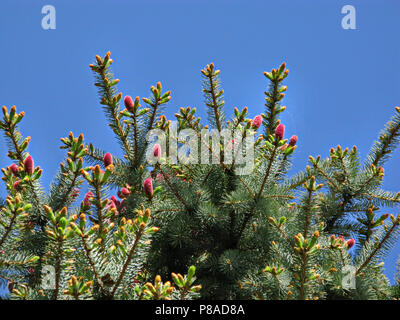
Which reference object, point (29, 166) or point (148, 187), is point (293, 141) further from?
point (29, 166)

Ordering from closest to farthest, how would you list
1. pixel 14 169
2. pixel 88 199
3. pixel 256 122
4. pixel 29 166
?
pixel 29 166, pixel 88 199, pixel 14 169, pixel 256 122

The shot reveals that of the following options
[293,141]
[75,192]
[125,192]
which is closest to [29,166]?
[75,192]

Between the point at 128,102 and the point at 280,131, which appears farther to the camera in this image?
the point at 128,102

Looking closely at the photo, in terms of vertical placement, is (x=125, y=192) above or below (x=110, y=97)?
below

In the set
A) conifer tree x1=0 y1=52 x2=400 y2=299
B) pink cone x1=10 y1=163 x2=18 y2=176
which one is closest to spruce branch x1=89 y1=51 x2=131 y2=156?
conifer tree x1=0 y1=52 x2=400 y2=299

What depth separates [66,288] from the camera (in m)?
1.68

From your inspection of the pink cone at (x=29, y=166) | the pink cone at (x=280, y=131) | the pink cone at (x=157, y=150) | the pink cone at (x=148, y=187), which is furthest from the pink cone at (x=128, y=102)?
the pink cone at (x=280, y=131)

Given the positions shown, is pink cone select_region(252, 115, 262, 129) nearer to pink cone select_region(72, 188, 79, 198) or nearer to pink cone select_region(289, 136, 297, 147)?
pink cone select_region(289, 136, 297, 147)

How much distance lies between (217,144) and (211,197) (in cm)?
31

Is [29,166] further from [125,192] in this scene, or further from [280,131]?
[280,131]

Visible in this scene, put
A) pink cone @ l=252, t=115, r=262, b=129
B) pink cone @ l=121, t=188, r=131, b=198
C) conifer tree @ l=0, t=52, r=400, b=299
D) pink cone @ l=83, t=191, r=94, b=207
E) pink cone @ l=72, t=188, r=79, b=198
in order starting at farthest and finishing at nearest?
pink cone @ l=252, t=115, r=262, b=129 < pink cone @ l=121, t=188, r=131, b=198 < pink cone @ l=72, t=188, r=79, b=198 < pink cone @ l=83, t=191, r=94, b=207 < conifer tree @ l=0, t=52, r=400, b=299

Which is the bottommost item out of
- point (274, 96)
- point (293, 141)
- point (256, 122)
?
point (293, 141)

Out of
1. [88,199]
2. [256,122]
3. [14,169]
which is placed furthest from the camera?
[256,122]
